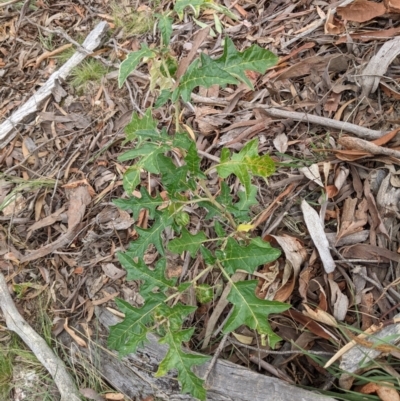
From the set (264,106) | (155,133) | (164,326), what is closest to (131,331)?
(164,326)

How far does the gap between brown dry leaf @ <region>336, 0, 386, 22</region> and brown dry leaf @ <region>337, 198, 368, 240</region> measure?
0.87 metres

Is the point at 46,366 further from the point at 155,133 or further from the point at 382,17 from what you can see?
the point at 382,17

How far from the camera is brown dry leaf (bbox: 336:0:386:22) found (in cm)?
211

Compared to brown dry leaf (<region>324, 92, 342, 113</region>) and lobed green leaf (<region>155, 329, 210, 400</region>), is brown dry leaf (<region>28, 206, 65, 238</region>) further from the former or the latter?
brown dry leaf (<region>324, 92, 342, 113</region>)

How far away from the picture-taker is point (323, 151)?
1991mm

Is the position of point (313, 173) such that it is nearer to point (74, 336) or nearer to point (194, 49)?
point (194, 49)

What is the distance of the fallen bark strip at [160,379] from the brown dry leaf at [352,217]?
2.03ft

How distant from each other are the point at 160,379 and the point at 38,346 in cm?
74

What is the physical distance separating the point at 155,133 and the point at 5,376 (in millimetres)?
1651

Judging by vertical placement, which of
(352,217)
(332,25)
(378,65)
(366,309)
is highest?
(332,25)

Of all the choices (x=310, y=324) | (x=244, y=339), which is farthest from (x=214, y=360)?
(x=310, y=324)

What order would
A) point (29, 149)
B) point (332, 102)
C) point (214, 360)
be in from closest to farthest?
point (214, 360), point (332, 102), point (29, 149)

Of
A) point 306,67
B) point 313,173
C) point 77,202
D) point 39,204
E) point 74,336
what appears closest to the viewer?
point 313,173

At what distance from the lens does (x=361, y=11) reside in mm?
2145
